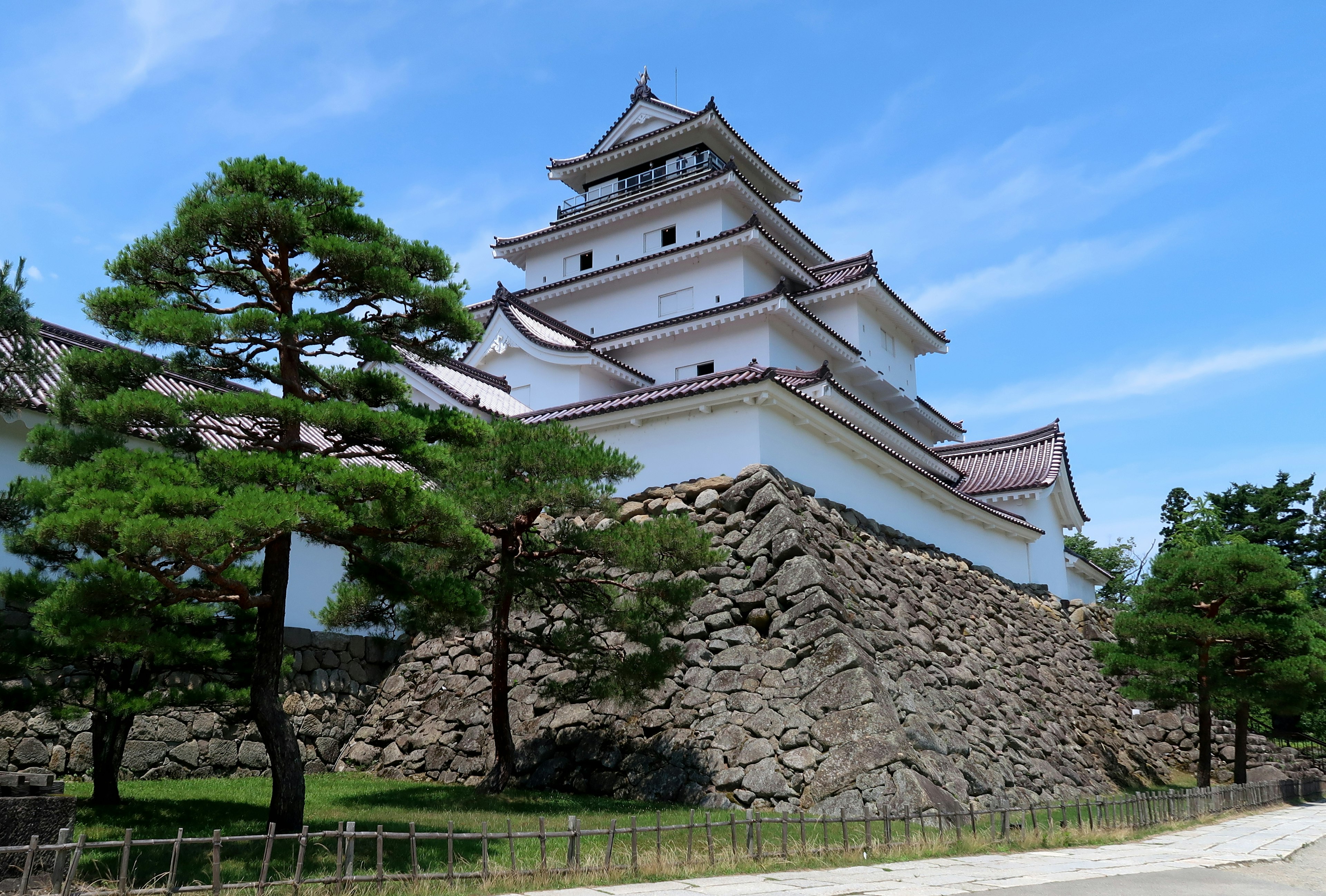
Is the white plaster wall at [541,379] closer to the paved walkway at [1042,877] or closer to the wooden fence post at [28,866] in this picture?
the paved walkway at [1042,877]

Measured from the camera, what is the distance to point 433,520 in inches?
318

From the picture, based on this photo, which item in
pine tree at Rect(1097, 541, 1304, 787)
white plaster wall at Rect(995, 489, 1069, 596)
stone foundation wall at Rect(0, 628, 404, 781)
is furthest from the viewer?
white plaster wall at Rect(995, 489, 1069, 596)

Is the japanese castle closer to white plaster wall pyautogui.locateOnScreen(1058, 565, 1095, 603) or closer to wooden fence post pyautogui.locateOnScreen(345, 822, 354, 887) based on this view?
white plaster wall pyautogui.locateOnScreen(1058, 565, 1095, 603)

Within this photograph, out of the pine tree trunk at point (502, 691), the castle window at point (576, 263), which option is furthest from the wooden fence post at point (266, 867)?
the castle window at point (576, 263)

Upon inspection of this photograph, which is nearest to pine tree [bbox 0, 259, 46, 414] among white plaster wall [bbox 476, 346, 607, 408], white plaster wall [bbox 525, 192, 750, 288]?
white plaster wall [bbox 476, 346, 607, 408]

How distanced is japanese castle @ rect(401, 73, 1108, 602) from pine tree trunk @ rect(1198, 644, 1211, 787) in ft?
15.2

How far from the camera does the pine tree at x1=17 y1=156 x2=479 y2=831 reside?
7.18 metres

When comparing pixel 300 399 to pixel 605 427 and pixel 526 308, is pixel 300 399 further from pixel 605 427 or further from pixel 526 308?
pixel 526 308

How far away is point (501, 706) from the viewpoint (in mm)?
10836

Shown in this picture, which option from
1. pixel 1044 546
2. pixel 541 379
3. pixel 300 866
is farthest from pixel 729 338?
pixel 300 866

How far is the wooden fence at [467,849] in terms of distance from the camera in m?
5.93

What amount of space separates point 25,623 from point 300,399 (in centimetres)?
584

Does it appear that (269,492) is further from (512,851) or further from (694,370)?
(694,370)

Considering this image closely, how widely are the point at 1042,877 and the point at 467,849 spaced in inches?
194
